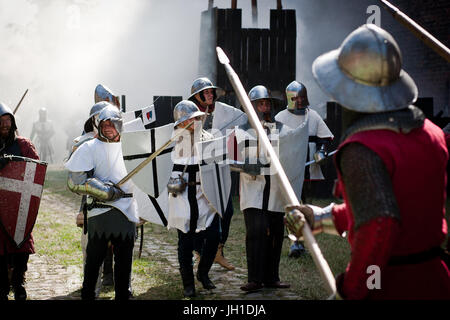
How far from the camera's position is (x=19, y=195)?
4.79 meters

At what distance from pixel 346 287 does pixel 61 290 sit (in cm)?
390

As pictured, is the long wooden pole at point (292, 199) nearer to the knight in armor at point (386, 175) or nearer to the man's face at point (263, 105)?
the knight in armor at point (386, 175)

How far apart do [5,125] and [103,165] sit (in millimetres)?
953

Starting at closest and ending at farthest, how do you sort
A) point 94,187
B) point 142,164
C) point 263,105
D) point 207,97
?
point 94,187 → point 142,164 → point 263,105 → point 207,97

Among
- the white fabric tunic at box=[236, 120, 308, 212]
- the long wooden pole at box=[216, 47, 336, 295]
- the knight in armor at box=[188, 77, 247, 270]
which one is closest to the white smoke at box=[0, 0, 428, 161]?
the knight in armor at box=[188, 77, 247, 270]

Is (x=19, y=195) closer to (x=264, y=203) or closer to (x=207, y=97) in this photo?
(x=264, y=203)

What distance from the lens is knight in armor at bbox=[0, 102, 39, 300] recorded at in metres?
4.79

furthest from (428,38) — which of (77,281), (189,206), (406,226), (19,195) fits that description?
(77,281)

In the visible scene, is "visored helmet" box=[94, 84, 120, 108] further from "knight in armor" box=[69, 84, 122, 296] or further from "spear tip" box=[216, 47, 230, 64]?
"spear tip" box=[216, 47, 230, 64]

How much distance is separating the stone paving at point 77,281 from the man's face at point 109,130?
4.99 feet

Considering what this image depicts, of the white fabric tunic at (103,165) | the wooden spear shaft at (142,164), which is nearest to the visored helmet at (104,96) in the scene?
the wooden spear shaft at (142,164)

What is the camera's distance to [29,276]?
598cm
